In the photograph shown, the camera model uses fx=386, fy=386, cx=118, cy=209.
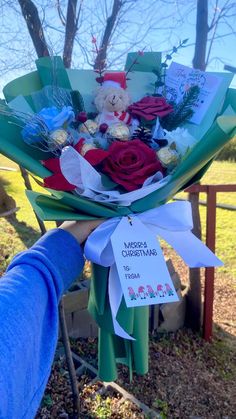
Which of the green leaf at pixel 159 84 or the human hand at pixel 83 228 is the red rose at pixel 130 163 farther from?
the green leaf at pixel 159 84

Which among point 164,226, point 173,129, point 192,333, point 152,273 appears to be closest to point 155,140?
point 173,129

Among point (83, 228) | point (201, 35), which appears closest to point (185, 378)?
point (83, 228)

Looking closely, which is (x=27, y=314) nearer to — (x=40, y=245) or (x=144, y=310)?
(x=40, y=245)

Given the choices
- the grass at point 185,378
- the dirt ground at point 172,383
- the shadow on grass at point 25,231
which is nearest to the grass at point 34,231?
the shadow on grass at point 25,231

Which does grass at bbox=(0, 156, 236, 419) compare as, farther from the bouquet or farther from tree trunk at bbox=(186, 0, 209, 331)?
the bouquet

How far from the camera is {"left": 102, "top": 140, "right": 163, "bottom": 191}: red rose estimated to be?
41.2 inches

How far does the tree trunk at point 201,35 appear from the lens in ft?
6.90

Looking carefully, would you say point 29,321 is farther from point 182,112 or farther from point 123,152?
point 182,112

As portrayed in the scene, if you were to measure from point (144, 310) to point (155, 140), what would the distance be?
583 mm

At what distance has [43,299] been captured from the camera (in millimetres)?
857

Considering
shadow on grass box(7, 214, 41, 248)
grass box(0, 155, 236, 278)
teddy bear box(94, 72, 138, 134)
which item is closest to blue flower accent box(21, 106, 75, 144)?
teddy bear box(94, 72, 138, 134)

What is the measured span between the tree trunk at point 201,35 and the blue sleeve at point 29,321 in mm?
1519

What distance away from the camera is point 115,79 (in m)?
1.22

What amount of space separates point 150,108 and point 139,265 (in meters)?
0.47
